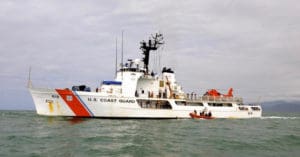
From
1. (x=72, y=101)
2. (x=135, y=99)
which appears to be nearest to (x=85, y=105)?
(x=72, y=101)

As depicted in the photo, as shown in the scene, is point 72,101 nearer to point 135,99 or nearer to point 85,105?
point 85,105

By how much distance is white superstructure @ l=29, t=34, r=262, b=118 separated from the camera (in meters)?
30.3

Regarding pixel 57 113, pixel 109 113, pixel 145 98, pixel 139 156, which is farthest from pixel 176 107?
pixel 139 156

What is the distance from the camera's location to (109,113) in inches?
1233

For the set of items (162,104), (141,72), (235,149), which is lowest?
(235,149)

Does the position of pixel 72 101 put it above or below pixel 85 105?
above

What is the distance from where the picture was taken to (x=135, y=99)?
32438mm

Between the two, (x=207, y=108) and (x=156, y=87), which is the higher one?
(x=156, y=87)

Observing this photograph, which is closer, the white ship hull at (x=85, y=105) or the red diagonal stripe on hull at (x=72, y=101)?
the red diagonal stripe on hull at (x=72, y=101)

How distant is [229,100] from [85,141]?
27.8 meters

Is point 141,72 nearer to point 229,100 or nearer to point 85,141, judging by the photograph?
point 229,100

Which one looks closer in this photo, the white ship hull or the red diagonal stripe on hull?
the red diagonal stripe on hull

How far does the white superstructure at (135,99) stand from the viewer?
30.3 meters

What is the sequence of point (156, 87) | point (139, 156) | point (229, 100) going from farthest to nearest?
1. point (229, 100)
2. point (156, 87)
3. point (139, 156)
